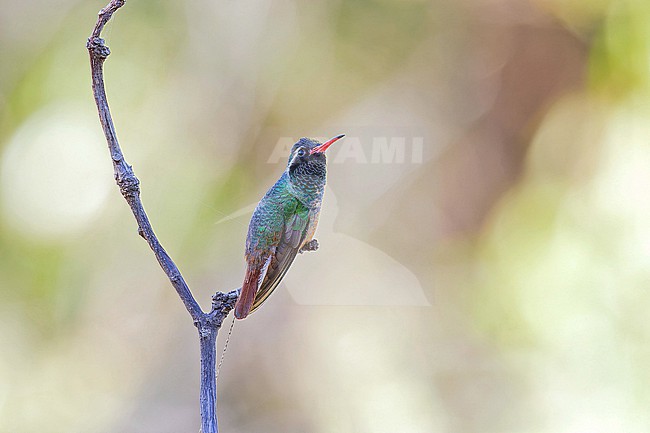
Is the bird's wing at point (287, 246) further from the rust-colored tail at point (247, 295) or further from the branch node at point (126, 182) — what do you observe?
the branch node at point (126, 182)

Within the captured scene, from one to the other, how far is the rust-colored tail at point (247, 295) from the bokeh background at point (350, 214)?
681 mm

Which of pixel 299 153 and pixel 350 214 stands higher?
pixel 350 214

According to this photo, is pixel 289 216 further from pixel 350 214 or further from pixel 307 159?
pixel 350 214

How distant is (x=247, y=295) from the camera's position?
17.3 inches

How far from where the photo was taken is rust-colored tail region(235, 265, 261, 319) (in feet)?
1.42

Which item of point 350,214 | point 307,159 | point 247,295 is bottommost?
point 247,295

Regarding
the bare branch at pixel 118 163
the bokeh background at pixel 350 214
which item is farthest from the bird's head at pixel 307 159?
the bokeh background at pixel 350 214

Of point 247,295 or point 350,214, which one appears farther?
point 350,214

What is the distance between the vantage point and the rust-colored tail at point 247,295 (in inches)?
17.1

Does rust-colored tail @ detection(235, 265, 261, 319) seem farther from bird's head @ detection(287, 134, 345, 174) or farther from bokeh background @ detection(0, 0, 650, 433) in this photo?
bokeh background @ detection(0, 0, 650, 433)

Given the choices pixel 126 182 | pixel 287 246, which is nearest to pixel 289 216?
pixel 287 246

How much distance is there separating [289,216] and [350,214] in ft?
2.42

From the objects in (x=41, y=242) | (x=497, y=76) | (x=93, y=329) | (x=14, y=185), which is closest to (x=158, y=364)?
(x=93, y=329)

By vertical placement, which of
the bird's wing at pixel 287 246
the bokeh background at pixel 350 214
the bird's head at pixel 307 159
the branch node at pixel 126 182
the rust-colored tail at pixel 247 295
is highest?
the bokeh background at pixel 350 214
